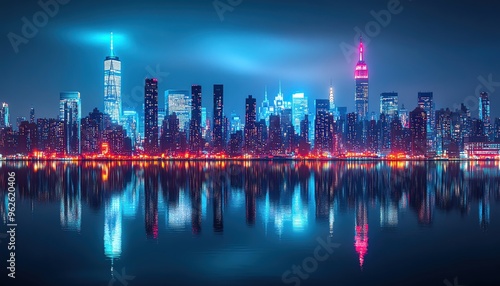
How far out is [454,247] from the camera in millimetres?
22125

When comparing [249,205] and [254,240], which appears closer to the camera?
[254,240]

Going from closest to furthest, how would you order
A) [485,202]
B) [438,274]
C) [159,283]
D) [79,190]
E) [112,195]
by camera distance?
[159,283], [438,274], [485,202], [112,195], [79,190]

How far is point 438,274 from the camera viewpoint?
17.8 metres

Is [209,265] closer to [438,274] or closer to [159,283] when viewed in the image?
[159,283]

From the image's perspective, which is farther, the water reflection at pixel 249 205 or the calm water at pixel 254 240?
the water reflection at pixel 249 205

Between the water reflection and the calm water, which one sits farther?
the water reflection

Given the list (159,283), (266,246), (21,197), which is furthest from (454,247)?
(21,197)

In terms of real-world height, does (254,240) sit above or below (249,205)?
below

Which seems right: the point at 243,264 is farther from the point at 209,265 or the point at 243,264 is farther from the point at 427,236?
the point at 427,236

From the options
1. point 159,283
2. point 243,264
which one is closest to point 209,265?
point 243,264

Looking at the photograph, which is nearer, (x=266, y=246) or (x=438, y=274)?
(x=438, y=274)

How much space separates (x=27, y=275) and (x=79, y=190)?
30916mm

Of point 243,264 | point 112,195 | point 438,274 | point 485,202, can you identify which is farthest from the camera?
point 112,195

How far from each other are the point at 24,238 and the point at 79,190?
78.6ft
